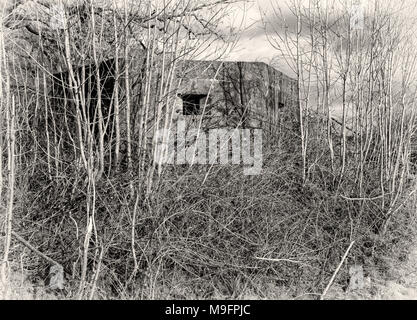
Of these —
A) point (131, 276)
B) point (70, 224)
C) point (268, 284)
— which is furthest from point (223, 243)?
point (70, 224)

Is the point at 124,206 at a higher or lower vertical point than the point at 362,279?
higher

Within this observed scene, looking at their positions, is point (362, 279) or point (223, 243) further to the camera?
point (362, 279)

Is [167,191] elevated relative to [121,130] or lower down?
lower down

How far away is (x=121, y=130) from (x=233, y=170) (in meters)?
1.32

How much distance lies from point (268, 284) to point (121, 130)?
2246 mm

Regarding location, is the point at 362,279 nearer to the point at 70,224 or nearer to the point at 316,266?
the point at 316,266

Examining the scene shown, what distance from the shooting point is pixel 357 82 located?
6188 millimetres

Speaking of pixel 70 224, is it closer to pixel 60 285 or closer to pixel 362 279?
pixel 60 285

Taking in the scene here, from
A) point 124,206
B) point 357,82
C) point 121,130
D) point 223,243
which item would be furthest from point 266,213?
point 357,82

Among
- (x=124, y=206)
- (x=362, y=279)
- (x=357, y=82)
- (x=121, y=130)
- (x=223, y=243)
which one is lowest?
(x=362, y=279)

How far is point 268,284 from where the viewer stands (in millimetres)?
A: 4758
